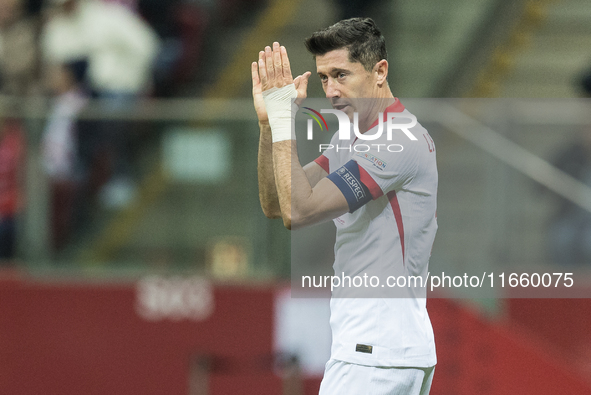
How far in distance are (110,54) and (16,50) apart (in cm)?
87

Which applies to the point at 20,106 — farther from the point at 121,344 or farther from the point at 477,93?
the point at 477,93

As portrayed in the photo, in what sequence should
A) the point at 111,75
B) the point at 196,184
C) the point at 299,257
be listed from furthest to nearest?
the point at 111,75 < the point at 196,184 < the point at 299,257

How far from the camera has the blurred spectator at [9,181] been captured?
20.4 feet

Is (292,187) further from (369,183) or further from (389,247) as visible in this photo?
(389,247)

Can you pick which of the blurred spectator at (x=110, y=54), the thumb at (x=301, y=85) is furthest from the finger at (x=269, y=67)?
the blurred spectator at (x=110, y=54)

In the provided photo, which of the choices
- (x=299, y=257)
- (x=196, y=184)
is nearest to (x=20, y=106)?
(x=196, y=184)

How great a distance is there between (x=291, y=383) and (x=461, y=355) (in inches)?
57.4

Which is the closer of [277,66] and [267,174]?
[277,66]

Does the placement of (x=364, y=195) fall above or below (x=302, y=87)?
below

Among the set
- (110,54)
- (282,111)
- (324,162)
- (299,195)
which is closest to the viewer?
(299,195)

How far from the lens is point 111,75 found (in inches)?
267

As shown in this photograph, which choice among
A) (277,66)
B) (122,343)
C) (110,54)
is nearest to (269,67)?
(277,66)

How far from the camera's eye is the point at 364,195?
2752 mm

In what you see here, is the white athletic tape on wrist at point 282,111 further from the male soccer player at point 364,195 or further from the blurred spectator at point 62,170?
the blurred spectator at point 62,170
